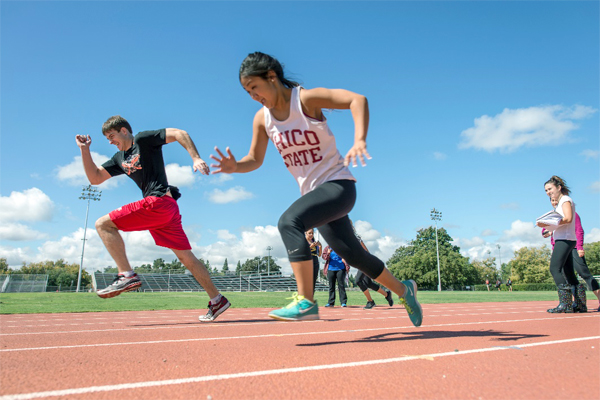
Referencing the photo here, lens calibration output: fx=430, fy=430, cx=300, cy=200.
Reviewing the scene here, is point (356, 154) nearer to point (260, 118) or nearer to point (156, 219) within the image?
point (260, 118)

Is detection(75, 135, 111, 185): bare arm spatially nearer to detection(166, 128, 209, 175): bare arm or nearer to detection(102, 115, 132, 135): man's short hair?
detection(102, 115, 132, 135): man's short hair

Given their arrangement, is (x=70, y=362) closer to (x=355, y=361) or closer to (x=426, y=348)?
(x=355, y=361)

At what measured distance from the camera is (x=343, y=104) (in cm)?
340

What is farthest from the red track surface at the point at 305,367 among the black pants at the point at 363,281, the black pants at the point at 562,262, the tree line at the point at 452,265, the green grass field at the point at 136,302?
the tree line at the point at 452,265

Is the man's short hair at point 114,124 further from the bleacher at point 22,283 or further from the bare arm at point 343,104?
the bleacher at point 22,283

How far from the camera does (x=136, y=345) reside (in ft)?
10.8

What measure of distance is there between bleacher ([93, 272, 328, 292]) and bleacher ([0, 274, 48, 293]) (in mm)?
9333

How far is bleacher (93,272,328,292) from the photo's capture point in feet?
178

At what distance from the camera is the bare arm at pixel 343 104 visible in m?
3.21

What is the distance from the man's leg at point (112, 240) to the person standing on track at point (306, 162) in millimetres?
2297

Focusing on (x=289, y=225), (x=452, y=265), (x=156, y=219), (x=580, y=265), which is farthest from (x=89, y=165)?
(x=452, y=265)

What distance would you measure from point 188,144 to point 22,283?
1968 inches

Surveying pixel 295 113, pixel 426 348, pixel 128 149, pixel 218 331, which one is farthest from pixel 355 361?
pixel 128 149

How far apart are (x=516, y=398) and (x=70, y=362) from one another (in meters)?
2.40
